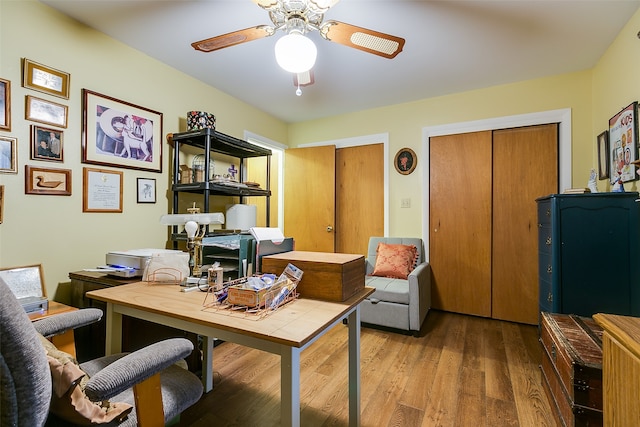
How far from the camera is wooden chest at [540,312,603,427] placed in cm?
128

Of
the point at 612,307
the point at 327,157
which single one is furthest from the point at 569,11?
the point at 327,157

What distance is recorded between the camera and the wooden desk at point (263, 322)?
0.88m

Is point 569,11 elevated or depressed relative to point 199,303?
elevated

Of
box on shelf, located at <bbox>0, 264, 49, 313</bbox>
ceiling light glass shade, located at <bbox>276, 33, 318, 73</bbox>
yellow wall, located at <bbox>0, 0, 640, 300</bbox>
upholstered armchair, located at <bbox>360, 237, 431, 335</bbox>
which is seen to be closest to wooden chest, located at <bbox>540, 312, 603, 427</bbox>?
upholstered armchair, located at <bbox>360, 237, 431, 335</bbox>

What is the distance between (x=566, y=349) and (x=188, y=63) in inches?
129

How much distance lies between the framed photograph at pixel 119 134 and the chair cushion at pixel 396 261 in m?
2.36

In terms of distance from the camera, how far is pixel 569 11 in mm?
1814

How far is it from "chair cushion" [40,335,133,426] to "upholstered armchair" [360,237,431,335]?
2180 mm

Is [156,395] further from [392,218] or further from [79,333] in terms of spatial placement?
[392,218]

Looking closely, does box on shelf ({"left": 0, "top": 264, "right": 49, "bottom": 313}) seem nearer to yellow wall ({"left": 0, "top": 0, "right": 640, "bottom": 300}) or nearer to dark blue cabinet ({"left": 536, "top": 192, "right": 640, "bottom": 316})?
yellow wall ({"left": 0, "top": 0, "right": 640, "bottom": 300})

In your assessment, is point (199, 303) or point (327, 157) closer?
point (199, 303)

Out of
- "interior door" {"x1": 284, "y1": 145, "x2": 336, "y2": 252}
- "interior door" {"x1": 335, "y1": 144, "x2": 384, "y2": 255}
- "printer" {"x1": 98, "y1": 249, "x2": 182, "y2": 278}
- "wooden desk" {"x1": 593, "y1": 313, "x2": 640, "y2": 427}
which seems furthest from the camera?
"interior door" {"x1": 284, "y1": 145, "x2": 336, "y2": 252}

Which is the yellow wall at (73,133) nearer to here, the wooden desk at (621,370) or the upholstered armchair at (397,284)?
the upholstered armchair at (397,284)

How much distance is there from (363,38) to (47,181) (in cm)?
209
